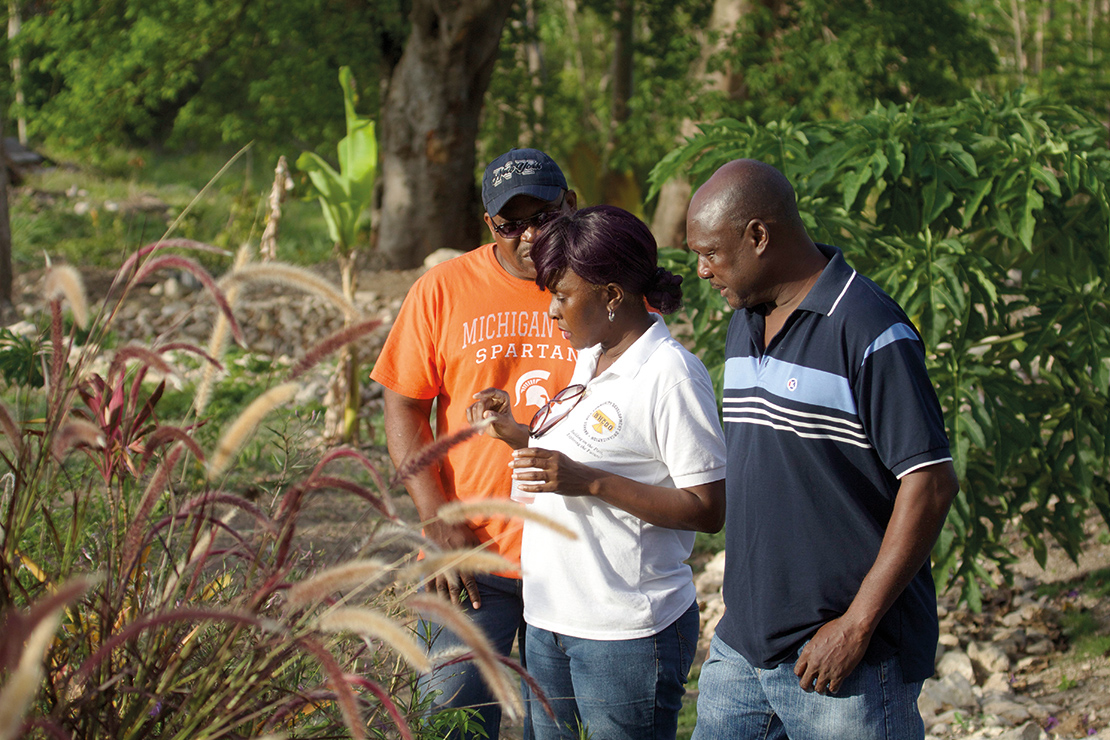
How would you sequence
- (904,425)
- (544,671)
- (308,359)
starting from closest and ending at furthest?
(308,359)
(904,425)
(544,671)

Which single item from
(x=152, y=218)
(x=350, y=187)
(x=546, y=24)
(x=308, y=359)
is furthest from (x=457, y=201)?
(x=308, y=359)

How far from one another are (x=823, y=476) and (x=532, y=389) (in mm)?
843

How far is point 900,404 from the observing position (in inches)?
71.4

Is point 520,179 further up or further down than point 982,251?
further up

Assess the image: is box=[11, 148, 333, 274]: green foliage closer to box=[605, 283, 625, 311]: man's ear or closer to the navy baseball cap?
the navy baseball cap

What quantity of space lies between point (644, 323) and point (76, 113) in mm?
10395

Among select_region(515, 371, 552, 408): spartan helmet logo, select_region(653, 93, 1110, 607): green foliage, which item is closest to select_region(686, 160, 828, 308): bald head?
select_region(515, 371, 552, 408): spartan helmet logo

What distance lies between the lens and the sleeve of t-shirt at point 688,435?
2197 mm

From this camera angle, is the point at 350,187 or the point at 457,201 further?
the point at 457,201

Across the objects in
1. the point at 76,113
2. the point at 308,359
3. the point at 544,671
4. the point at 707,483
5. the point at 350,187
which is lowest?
the point at 544,671

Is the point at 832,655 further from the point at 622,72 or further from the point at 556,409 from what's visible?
the point at 622,72

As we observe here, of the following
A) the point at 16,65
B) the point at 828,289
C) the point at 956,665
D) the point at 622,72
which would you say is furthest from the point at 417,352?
the point at 16,65

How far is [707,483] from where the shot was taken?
2.21 metres

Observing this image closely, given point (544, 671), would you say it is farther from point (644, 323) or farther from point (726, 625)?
point (644, 323)
